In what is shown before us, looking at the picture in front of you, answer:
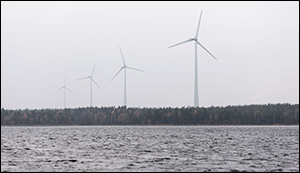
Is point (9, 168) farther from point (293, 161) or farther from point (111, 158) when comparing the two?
point (293, 161)

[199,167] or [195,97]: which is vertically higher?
[195,97]

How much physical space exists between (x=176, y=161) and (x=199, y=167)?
6.21 m

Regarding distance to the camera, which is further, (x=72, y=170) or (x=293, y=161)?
(x=293, y=161)

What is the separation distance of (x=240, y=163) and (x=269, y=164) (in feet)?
9.50

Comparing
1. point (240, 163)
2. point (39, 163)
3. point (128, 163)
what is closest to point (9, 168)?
point (39, 163)

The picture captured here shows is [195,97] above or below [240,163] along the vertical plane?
above

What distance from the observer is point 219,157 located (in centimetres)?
5769

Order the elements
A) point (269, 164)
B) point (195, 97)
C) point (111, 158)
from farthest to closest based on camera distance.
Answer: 1. point (195, 97)
2. point (111, 158)
3. point (269, 164)

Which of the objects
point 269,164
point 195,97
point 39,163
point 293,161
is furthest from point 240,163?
point 195,97

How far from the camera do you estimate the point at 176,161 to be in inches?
2069

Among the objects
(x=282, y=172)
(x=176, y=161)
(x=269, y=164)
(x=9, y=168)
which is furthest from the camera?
(x=176, y=161)

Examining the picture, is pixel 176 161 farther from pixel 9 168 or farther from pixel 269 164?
pixel 9 168

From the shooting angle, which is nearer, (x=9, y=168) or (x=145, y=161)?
(x=9, y=168)

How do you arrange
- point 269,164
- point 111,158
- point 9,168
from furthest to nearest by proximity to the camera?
point 111,158, point 269,164, point 9,168
